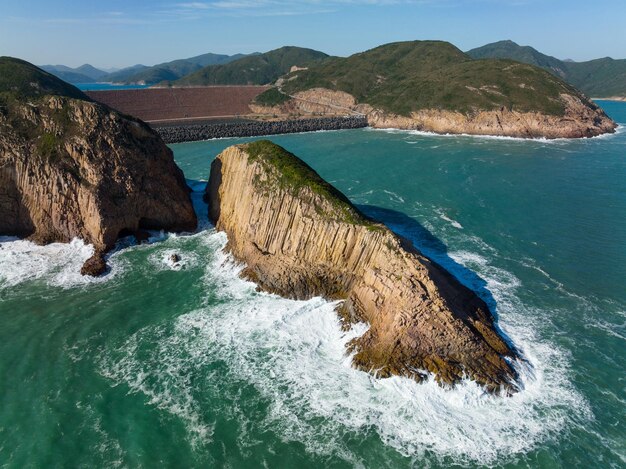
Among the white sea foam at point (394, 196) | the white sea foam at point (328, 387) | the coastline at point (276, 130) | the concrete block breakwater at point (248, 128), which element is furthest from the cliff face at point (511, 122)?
the white sea foam at point (328, 387)

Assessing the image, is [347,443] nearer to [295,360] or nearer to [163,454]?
[295,360]

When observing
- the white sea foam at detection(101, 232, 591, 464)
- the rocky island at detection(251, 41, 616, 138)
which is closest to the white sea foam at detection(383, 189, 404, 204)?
the white sea foam at detection(101, 232, 591, 464)

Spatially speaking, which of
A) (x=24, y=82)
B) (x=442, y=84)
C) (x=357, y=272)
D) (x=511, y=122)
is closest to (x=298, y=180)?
(x=357, y=272)

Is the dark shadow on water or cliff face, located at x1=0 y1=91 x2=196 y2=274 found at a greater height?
cliff face, located at x1=0 y1=91 x2=196 y2=274

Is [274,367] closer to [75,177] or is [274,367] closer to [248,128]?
[75,177]

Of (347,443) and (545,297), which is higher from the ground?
(545,297)

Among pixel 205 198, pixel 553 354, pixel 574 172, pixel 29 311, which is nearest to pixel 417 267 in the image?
pixel 553 354

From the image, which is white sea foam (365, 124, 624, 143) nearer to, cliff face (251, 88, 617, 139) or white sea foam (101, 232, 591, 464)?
cliff face (251, 88, 617, 139)
